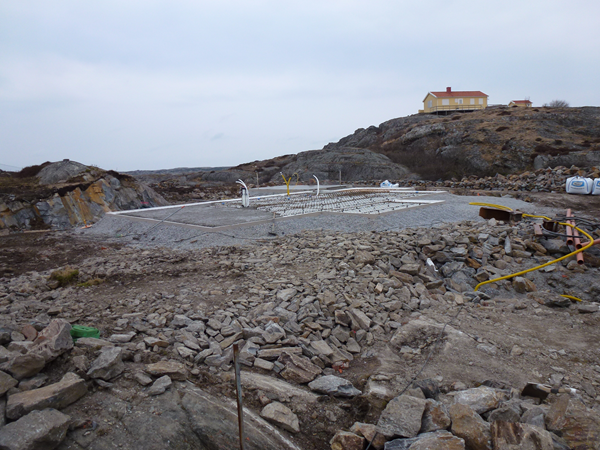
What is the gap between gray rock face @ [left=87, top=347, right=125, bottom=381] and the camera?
3.00 metres

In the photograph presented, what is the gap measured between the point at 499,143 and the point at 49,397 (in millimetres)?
39615

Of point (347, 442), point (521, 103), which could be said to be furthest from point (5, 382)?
point (521, 103)

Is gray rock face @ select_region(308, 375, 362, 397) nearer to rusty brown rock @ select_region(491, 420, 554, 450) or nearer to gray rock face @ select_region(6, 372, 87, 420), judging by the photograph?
rusty brown rock @ select_region(491, 420, 554, 450)

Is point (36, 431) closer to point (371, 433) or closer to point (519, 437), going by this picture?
point (371, 433)

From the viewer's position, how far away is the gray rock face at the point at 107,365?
300 cm

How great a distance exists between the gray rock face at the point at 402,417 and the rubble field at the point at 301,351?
1 cm

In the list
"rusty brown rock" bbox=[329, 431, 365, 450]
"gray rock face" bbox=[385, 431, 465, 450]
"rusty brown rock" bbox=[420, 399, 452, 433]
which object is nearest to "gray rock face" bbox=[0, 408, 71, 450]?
"rusty brown rock" bbox=[329, 431, 365, 450]

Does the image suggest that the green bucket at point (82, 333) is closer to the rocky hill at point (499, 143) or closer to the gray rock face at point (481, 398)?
the gray rock face at point (481, 398)

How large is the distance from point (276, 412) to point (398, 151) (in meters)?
42.2

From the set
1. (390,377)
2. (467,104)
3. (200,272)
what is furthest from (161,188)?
(467,104)

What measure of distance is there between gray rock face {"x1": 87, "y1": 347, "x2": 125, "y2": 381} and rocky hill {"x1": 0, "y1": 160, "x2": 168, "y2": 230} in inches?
523

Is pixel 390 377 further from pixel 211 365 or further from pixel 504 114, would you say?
pixel 504 114

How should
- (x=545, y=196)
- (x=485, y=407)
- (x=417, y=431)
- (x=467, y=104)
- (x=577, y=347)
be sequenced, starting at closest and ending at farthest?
(x=417, y=431), (x=485, y=407), (x=577, y=347), (x=545, y=196), (x=467, y=104)

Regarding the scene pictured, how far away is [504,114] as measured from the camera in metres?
43.2
